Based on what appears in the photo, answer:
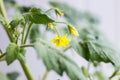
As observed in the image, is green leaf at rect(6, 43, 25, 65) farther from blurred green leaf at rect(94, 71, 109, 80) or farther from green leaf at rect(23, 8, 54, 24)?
blurred green leaf at rect(94, 71, 109, 80)

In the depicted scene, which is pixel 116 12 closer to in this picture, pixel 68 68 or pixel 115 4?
pixel 115 4

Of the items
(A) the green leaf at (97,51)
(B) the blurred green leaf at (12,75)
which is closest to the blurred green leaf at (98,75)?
(A) the green leaf at (97,51)

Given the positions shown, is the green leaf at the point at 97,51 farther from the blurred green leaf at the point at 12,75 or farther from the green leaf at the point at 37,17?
the blurred green leaf at the point at 12,75

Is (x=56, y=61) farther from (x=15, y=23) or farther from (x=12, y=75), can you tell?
(x=12, y=75)

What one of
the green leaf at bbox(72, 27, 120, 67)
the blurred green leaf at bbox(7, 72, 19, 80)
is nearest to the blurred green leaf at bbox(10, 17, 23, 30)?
the green leaf at bbox(72, 27, 120, 67)

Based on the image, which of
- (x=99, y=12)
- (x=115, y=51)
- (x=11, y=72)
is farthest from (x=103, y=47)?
(x=99, y=12)
